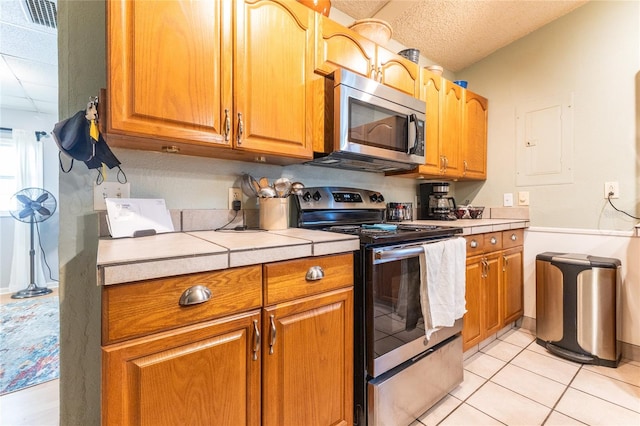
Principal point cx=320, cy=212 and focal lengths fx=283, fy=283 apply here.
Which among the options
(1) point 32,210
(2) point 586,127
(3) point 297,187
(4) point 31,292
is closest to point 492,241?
(2) point 586,127

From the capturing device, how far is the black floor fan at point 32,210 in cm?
341

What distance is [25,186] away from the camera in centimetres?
377

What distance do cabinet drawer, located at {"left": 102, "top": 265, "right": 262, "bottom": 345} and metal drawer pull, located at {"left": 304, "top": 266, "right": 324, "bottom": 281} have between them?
19 centimetres

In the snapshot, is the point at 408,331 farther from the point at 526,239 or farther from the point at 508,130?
the point at 508,130

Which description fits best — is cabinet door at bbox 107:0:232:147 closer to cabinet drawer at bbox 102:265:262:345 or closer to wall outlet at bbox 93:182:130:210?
wall outlet at bbox 93:182:130:210

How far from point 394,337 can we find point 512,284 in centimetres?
157

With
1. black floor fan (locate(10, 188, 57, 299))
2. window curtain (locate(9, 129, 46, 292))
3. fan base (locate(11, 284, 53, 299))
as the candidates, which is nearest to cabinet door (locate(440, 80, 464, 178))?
black floor fan (locate(10, 188, 57, 299))

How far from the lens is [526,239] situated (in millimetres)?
2443

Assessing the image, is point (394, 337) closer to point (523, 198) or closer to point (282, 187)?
point (282, 187)

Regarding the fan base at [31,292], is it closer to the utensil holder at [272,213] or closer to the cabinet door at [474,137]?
the utensil holder at [272,213]

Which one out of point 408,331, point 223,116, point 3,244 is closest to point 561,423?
point 408,331

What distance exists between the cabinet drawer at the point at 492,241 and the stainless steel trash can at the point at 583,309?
38cm

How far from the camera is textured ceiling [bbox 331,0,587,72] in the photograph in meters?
2.03

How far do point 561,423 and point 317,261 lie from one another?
1.44 m
